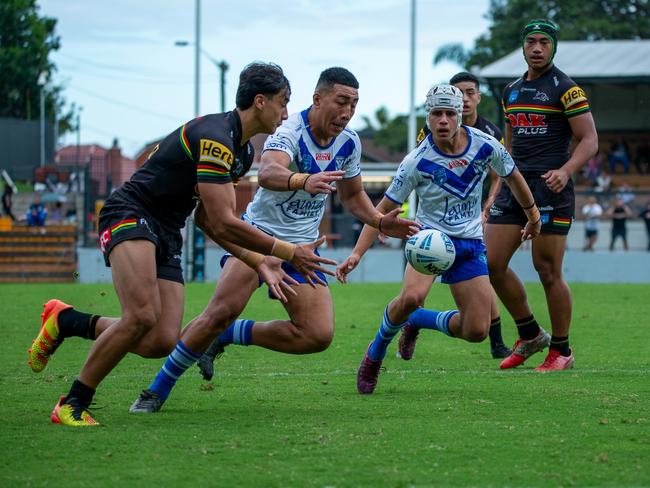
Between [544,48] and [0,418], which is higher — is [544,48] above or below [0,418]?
above

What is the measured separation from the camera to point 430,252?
7.84m

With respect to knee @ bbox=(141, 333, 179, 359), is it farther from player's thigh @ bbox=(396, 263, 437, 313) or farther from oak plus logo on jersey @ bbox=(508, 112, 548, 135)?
oak plus logo on jersey @ bbox=(508, 112, 548, 135)

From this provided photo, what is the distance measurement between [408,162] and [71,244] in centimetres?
2204

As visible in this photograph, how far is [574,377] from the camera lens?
336 inches

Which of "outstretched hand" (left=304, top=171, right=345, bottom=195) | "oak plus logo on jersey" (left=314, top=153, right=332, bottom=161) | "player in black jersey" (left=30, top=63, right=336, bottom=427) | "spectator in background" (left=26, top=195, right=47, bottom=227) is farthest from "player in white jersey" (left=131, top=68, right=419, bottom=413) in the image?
"spectator in background" (left=26, top=195, right=47, bottom=227)

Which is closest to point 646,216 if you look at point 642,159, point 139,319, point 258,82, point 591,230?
Answer: point 591,230

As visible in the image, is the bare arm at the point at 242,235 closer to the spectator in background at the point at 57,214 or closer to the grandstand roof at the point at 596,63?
the spectator in background at the point at 57,214

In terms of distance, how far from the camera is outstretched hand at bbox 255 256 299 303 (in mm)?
6242

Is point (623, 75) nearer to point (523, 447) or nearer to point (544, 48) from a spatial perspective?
point (544, 48)

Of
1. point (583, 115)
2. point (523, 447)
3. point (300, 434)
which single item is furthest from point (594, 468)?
point (583, 115)

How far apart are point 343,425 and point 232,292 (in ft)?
4.21

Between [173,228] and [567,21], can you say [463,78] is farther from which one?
[567,21]

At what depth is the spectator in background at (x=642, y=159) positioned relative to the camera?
1589 inches

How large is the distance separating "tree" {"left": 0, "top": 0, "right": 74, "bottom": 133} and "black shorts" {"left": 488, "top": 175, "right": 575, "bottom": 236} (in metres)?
53.6
